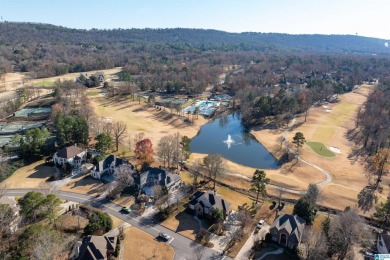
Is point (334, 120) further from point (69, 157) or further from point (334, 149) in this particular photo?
point (69, 157)

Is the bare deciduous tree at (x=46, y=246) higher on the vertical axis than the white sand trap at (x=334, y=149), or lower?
higher

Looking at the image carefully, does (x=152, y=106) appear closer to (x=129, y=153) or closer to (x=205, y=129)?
(x=205, y=129)

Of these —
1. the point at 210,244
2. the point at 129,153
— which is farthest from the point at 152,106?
the point at 210,244

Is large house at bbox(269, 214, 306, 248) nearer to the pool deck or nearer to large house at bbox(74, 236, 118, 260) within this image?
large house at bbox(74, 236, 118, 260)

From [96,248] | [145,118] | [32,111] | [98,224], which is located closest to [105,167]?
[98,224]

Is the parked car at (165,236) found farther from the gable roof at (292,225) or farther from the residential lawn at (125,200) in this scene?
the gable roof at (292,225)

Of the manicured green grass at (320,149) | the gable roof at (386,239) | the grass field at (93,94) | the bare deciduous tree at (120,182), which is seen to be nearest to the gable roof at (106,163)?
the bare deciduous tree at (120,182)

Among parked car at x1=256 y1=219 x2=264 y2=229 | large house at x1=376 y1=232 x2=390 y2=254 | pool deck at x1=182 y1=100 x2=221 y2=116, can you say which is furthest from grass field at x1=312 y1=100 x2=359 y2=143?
parked car at x1=256 y1=219 x2=264 y2=229
